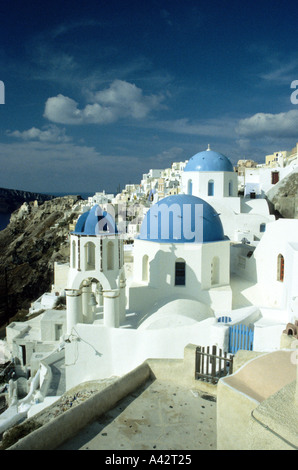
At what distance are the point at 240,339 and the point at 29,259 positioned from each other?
4135 cm

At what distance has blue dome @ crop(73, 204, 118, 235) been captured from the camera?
38.0 ft

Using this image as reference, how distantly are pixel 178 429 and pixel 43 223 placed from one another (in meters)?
62.8

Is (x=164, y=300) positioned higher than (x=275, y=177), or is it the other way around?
(x=275, y=177)

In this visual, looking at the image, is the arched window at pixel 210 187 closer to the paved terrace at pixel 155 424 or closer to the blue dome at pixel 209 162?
the blue dome at pixel 209 162

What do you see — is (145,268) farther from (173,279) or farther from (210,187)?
(210,187)

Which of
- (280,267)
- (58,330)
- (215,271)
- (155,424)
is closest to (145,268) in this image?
(215,271)

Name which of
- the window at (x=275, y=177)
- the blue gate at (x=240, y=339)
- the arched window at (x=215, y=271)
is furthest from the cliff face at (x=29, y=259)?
the blue gate at (x=240, y=339)

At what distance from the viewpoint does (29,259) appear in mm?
46750

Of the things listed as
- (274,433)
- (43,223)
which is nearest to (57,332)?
(274,433)

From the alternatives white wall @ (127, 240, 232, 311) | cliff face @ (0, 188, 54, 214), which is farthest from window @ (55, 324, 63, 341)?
cliff face @ (0, 188, 54, 214)

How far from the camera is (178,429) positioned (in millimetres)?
5723

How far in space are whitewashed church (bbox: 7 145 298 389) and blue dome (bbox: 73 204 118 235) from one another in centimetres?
3

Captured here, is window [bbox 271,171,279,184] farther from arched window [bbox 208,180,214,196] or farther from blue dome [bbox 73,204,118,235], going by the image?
blue dome [bbox 73,204,118,235]

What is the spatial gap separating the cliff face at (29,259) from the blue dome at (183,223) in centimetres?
2733
